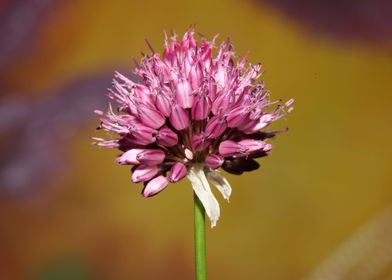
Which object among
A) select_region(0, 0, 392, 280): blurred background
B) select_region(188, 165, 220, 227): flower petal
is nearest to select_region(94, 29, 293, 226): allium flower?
select_region(188, 165, 220, 227): flower petal

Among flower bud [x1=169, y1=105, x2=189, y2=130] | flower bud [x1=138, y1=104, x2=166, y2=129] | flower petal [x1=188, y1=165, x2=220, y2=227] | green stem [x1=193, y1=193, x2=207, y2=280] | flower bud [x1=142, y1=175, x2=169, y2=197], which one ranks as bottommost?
green stem [x1=193, y1=193, x2=207, y2=280]

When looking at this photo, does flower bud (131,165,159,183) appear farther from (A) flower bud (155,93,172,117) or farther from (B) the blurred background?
(B) the blurred background

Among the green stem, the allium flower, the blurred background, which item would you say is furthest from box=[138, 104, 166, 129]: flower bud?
the blurred background

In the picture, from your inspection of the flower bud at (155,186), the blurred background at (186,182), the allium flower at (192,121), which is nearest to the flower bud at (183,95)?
the allium flower at (192,121)

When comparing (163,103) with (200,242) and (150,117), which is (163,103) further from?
(200,242)

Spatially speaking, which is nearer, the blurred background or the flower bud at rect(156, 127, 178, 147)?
the flower bud at rect(156, 127, 178, 147)

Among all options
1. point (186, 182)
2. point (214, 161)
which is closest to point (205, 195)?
point (214, 161)

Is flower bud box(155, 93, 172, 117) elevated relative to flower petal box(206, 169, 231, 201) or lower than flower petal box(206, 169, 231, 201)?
elevated

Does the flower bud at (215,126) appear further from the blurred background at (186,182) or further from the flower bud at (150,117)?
the blurred background at (186,182)
